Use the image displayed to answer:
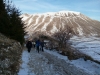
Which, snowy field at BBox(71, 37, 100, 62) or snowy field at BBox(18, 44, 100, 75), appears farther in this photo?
snowy field at BBox(71, 37, 100, 62)

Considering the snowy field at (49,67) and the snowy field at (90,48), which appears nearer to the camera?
the snowy field at (49,67)

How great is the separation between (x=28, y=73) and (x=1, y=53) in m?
2.14

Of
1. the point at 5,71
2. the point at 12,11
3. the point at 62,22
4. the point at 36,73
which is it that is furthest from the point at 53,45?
the point at 62,22

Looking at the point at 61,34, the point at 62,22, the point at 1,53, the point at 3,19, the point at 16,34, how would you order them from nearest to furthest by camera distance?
the point at 1,53, the point at 3,19, the point at 16,34, the point at 61,34, the point at 62,22

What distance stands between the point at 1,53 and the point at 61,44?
102 ft

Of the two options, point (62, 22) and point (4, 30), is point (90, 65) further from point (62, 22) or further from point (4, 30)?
point (62, 22)

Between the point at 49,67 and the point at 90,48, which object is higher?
the point at 90,48

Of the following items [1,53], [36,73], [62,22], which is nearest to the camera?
[1,53]

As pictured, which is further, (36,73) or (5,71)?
(36,73)

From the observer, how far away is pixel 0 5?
2355cm

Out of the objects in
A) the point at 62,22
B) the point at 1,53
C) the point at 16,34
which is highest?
the point at 62,22

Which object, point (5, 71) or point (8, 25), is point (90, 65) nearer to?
Answer: point (8, 25)

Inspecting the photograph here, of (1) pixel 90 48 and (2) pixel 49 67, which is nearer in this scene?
(2) pixel 49 67

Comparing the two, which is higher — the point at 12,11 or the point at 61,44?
the point at 12,11
